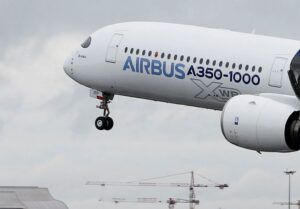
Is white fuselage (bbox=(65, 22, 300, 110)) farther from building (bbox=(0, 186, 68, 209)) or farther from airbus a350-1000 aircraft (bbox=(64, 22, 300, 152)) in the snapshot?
building (bbox=(0, 186, 68, 209))

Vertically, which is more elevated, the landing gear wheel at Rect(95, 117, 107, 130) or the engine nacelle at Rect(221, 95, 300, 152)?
the landing gear wheel at Rect(95, 117, 107, 130)

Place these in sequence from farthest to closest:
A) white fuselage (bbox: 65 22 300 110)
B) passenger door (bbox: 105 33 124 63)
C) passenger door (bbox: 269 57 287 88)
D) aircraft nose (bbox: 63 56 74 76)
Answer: aircraft nose (bbox: 63 56 74 76) → passenger door (bbox: 105 33 124 63) → white fuselage (bbox: 65 22 300 110) → passenger door (bbox: 269 57 287 88)

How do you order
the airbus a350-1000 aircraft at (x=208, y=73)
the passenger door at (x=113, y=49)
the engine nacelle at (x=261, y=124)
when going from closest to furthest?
the engine nacelle at (x=261, y=124)
the airbus a350-1000 aircraft at (x=208, y=73)
the passenger door at (x=113, y=49)

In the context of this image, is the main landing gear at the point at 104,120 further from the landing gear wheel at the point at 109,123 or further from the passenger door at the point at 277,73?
the passenger door at the point at 277,73

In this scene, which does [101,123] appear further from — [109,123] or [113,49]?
[113,49]

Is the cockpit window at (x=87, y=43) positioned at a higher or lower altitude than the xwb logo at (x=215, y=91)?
higher

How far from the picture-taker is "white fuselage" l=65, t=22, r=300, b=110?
2325 inches

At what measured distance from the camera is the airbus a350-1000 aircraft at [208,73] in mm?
55531

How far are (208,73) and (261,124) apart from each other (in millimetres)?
5820

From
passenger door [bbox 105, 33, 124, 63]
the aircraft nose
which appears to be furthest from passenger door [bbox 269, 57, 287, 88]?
the aircraft nose

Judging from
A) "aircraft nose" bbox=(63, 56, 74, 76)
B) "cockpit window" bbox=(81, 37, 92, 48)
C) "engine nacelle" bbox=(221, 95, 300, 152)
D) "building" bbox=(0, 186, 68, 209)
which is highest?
"building" bbox=(0, 186, 68, 209)

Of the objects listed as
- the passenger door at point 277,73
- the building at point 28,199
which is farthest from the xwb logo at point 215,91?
the building at point 28,199

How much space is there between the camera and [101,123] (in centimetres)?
6625

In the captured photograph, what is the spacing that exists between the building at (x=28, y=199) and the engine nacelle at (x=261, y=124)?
7523 cm
